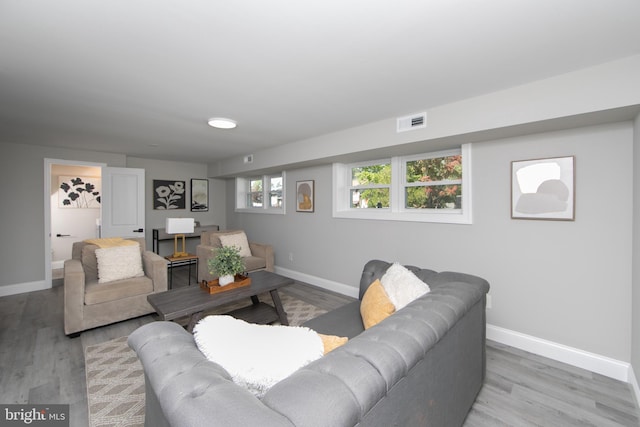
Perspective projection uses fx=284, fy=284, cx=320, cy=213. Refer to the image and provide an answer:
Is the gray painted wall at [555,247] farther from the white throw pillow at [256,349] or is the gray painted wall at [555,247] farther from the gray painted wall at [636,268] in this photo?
the white throw pillow at [256,349]

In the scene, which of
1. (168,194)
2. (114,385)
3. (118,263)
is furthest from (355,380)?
(168,194)

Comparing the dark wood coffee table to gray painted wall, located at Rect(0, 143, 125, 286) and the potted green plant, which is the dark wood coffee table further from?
gray painted wall, located at Rect(0, 143, 125, 286)

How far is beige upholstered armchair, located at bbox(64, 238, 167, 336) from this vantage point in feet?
8.91

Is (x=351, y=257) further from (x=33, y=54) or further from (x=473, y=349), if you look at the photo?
(x=33, y=54)

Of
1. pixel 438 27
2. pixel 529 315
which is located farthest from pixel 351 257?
pixel 438 27

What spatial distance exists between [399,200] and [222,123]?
2265mm

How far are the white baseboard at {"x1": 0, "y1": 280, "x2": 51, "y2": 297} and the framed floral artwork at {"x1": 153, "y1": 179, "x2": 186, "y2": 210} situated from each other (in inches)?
79.5

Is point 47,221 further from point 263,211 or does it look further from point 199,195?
point 263,211

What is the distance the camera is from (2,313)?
10.9ft

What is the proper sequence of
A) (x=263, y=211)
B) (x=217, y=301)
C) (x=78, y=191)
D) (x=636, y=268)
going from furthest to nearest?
(x=78, y=191) < (x=263, y=211) < (x=217, y=301) < (x=636, y=268)

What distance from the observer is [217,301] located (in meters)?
2.46

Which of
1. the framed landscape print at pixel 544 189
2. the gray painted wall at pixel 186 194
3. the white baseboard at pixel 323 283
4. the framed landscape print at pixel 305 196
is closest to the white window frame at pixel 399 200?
the framed landscape print at pixel 544 189

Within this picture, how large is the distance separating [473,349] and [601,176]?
1724 millimetres

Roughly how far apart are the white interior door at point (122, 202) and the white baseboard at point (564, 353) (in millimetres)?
5466
